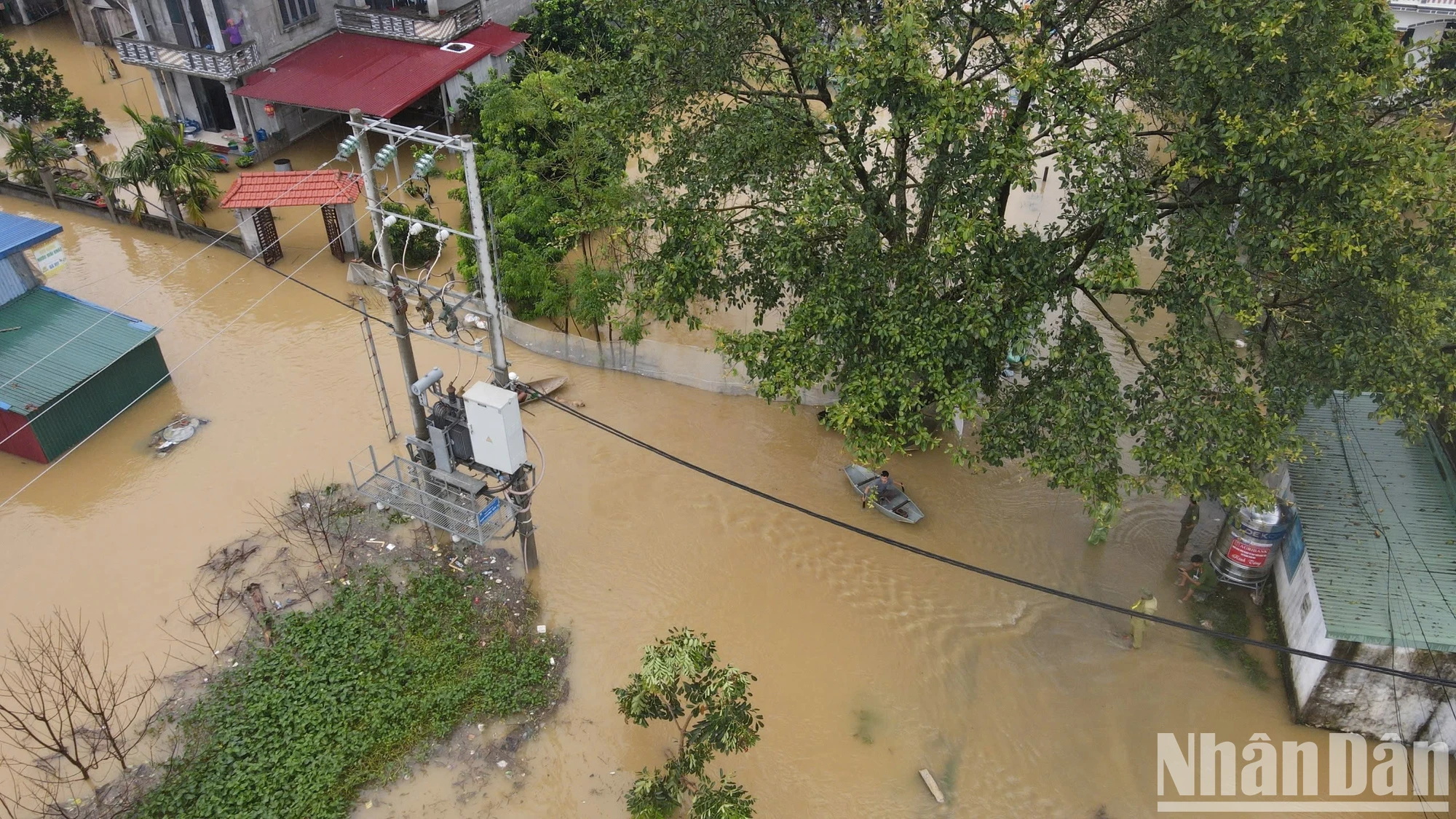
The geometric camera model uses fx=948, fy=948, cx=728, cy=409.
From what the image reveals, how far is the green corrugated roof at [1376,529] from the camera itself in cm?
1216

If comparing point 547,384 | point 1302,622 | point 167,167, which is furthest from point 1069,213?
point 167,167

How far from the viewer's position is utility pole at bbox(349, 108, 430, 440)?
39.5 feet

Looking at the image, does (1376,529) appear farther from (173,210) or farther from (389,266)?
(173,210)

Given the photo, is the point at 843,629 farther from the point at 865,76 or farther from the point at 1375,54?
the point at 1375,54

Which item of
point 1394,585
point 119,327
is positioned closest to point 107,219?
point 119,327

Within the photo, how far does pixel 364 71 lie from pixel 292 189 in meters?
6.32

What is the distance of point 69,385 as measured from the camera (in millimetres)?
16203

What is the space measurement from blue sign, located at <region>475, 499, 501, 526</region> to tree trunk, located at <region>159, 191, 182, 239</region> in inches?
547

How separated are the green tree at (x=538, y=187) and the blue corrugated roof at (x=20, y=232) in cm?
747

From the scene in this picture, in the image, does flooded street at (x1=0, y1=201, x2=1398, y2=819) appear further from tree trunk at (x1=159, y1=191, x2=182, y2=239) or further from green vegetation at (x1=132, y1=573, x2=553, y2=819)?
tree trunk at (x1=159, y1=191, x2=182, y2=239)

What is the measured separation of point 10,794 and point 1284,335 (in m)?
16.8

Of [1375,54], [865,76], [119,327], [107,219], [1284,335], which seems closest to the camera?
[1375,54]

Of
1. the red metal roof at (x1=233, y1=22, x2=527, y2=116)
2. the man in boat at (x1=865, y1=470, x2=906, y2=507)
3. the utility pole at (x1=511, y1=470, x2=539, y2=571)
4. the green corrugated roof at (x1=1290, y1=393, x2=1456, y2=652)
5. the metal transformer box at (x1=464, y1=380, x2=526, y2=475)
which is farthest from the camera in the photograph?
the red metal roof at (x1=233, y1=22, x2=527, y2=116)

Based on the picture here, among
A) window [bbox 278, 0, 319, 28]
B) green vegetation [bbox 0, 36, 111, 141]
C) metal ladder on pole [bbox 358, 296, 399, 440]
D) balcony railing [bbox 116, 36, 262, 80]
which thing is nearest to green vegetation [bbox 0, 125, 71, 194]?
green vegetation [bbox 0, 36, 111, 141]
